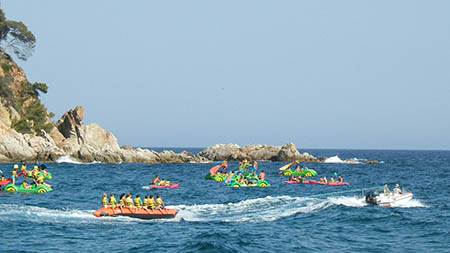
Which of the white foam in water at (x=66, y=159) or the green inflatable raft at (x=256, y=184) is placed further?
the white foam in water at (x=66, y=159)

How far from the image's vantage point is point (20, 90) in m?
100

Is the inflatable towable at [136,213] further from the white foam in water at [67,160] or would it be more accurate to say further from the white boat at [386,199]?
the white foam in water at [67,160]

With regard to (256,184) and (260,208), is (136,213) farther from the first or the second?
(256,184)

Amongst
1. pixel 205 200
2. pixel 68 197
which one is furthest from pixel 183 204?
pixel 68 197

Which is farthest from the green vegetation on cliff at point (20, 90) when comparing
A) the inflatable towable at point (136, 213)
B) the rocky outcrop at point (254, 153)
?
the inflatable towable at point (136, 213)

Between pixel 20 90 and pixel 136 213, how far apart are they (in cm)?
7618

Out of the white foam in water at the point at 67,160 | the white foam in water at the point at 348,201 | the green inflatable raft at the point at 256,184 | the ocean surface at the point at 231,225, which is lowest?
the ocean surface at the point at 231,225

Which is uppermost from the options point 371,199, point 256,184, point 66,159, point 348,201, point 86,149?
point 86,149

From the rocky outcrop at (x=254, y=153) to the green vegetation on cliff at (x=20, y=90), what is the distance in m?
34.0

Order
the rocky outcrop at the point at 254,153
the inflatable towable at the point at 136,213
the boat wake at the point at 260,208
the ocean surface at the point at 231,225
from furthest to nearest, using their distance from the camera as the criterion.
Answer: the rocky outcrop at the point at 254,153 < the boat wake at the point at 260,208 < the inflatable towable at the point at 136,213 < the ocean surface at the point at 231,225

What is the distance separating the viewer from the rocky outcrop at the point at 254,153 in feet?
365

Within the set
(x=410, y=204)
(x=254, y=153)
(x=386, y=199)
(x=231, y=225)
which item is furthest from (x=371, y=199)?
(x=254, y=153)

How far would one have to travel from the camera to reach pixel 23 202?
1522 inches

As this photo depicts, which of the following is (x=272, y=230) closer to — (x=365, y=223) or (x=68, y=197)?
(x=365, y=223)
